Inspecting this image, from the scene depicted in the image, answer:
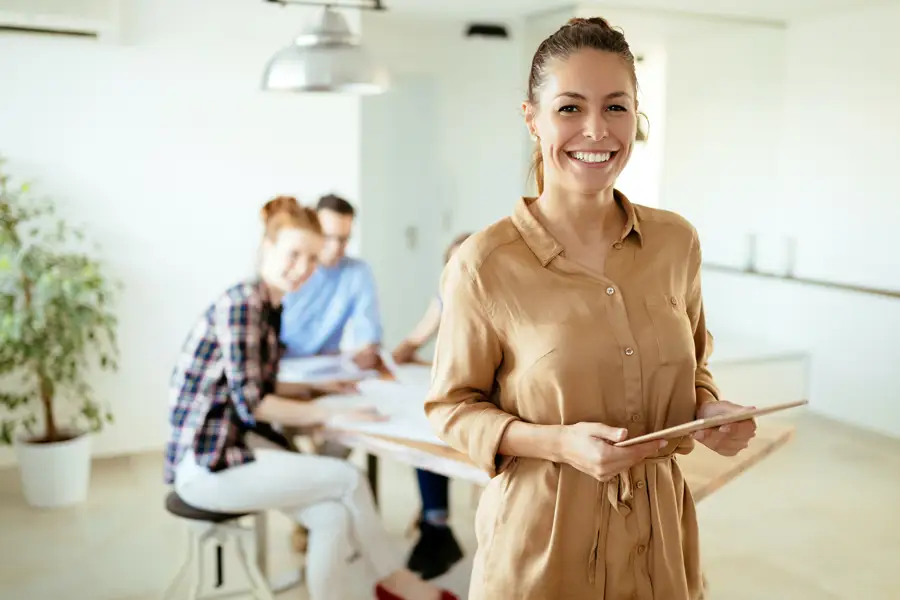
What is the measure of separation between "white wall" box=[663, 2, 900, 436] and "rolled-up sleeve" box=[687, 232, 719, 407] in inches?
179

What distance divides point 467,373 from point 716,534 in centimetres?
299

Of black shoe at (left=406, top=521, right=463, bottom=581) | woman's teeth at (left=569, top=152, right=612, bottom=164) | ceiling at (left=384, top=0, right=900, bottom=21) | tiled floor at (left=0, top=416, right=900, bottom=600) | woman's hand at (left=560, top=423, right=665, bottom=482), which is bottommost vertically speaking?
tiled floor at (left=0, top=416, right=900, bottom=600)

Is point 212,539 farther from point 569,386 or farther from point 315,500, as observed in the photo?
point 569,386

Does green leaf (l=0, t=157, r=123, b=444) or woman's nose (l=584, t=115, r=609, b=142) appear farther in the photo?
green leaf (l=0, t=157, r=123, b=444)

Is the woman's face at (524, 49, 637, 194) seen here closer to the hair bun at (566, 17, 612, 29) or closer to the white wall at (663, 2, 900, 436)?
the hair bun at (566, 17, 612, 29)

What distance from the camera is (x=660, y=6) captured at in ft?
18.5

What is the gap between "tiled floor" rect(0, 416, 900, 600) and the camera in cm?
337

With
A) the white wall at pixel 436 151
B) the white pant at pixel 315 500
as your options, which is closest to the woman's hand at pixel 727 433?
the white pant at pixel 315 500

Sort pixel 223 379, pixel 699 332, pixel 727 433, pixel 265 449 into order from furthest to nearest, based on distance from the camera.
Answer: pixel 265 449 < pixel 223 379 < pixel 699 332 < pixel 727 433

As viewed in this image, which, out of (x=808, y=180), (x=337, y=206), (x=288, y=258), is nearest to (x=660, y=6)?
(x=808, y=180)

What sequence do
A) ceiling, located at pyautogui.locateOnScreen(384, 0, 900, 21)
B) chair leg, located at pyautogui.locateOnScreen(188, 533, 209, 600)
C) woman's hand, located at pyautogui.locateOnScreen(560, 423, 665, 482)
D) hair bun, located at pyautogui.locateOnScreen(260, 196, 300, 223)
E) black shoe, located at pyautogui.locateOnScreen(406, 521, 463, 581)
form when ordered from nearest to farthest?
woman's hand, located at pyautogui.locateOnScreen(560, 423, 665, 482)
chair leg, located at pyautogui.locateOnScreen(188, 533, 209, 600)
hair bun, located at pyautogui.locateOnScreen(260, 196, 300, 223)
black shoe, located at pyautogui.locateOnScreen(406, 521, 463, 581)
ceiling, located at pyautogui.locateOnScreen(384, 0, 900, 21)

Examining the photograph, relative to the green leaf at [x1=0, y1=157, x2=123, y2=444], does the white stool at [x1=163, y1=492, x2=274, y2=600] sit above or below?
below

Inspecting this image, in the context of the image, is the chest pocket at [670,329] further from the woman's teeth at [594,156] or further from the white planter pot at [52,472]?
the white planter pot at [52,472]

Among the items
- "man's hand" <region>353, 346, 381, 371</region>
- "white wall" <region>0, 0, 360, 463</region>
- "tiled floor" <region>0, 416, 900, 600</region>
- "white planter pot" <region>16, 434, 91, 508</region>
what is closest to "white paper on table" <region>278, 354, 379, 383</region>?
"man's hand" <region>353, 346, 381, 371</region>
